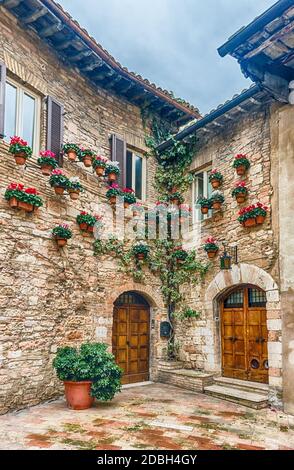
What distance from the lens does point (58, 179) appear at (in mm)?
7102

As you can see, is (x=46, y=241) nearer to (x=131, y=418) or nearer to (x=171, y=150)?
(x=131, y=418)

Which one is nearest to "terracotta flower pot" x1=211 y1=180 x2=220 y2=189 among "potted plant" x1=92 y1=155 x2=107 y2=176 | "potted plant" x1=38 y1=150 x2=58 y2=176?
"potted plant" x1=92 y1=155 x2=107 y2=176

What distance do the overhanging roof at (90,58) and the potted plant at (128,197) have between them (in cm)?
240

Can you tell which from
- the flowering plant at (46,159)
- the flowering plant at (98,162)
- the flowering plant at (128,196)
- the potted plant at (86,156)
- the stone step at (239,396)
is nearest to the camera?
the stone step at (239,396)

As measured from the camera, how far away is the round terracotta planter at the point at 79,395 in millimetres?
6199

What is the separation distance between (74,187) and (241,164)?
335cm

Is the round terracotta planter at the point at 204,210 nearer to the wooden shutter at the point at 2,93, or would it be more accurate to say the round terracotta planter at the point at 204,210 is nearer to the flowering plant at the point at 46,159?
the flowering plant at the point at 46,159

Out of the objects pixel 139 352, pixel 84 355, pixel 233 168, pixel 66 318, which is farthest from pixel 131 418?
pixel 233 168

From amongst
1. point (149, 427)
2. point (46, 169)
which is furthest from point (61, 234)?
point (149, 427)

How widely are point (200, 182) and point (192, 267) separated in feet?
7.04

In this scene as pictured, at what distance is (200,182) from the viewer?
31.1 ft

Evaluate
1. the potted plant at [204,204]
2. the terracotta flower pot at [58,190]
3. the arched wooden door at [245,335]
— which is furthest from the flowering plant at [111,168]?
the arched wooden door at [245,335]

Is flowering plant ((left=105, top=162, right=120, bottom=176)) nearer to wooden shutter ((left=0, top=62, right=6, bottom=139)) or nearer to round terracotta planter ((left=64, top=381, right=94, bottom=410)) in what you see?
wooden shutter ((left=0, top=62, right=6, bottom=139))

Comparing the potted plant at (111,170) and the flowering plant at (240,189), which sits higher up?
the potted plant at (111,170)
